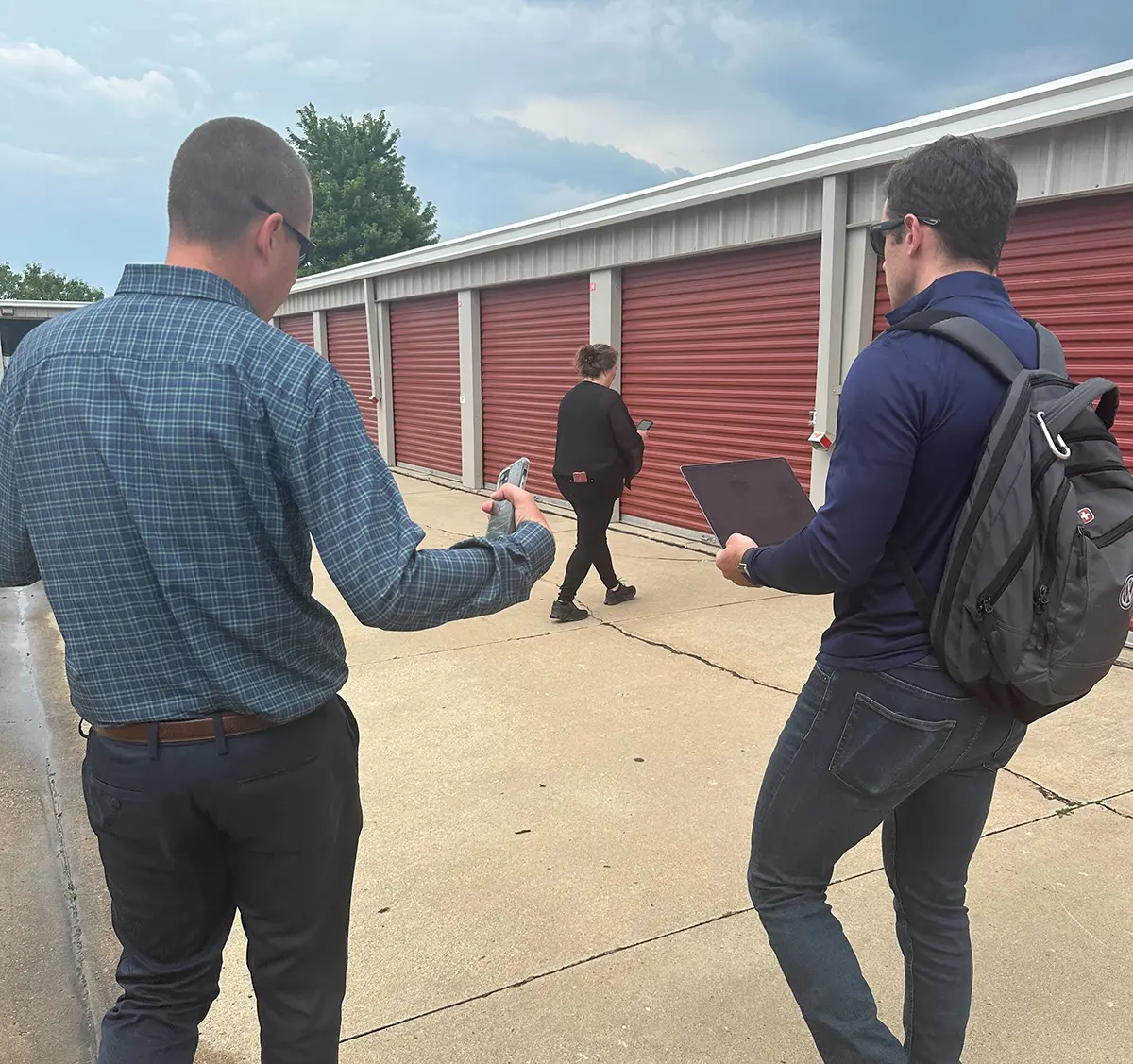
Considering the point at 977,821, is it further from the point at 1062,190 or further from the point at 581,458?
the point at 1062,190

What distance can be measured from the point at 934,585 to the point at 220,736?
1.31 metres

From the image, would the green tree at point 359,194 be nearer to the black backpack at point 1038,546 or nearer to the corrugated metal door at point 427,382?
the corrugated metal door at point 427,382

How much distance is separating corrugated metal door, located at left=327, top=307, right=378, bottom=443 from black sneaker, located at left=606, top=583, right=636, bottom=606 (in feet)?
33.8

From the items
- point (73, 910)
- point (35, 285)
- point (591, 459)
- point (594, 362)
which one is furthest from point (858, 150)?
point (35, 285)

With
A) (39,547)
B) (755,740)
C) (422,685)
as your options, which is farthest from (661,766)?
(39,547)

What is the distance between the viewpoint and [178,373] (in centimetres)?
151

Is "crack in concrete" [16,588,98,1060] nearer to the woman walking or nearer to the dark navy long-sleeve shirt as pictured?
the dark navy long-sleeve shirt

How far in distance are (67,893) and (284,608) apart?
7.51 ft

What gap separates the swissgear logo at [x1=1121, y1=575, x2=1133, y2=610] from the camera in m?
1.66

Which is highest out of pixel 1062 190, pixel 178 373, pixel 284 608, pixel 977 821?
pixel 1062 190

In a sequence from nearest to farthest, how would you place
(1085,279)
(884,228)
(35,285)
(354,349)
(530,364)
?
(884,228)
(1085,279)
(530,364)
(354,349)
(35,285)

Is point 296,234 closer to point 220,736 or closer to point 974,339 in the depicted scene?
point 220,736

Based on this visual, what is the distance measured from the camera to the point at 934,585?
1.76 meters

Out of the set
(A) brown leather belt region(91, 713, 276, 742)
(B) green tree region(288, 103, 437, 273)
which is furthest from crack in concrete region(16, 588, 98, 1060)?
(B) green tree region(288, 103, 437, 273)
